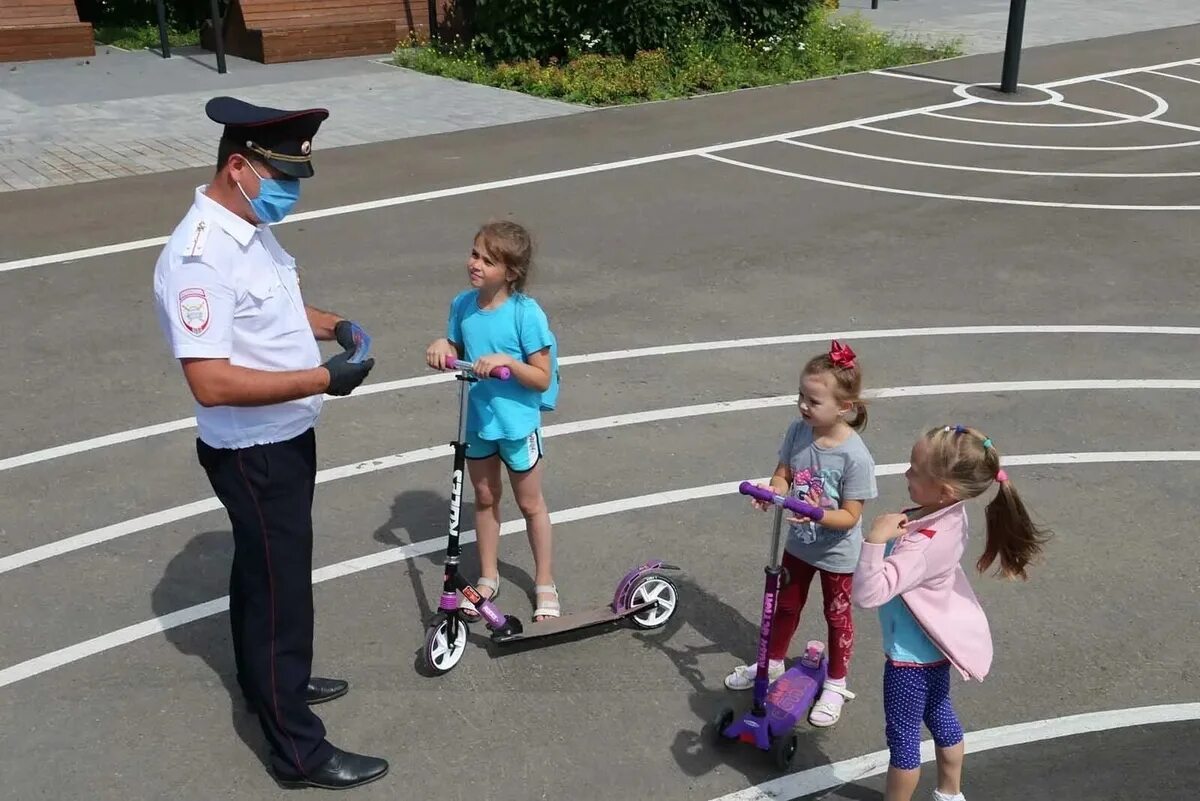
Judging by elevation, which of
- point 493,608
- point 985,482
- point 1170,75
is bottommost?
point 1170,75

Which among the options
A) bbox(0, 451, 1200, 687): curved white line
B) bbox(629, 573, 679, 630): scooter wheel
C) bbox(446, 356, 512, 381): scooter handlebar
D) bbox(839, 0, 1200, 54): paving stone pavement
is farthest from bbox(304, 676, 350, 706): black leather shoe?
bbox(839, 0, 1200, 54): paving stone pavement

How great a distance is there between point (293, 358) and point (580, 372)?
13.6ft

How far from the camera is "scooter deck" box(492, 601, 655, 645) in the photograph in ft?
17.4

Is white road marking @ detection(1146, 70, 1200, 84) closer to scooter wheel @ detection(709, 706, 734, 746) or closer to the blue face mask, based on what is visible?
scooter wheel @ detection(709, 706, 734, 746)

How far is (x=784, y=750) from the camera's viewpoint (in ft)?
15.3

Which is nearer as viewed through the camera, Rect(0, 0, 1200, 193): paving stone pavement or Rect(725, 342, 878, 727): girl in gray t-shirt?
Rect(725, 342, 878, 727): girl in gray t-shirt

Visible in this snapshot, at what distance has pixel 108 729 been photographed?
4.90 m

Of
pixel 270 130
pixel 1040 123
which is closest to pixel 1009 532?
pixel 270 130

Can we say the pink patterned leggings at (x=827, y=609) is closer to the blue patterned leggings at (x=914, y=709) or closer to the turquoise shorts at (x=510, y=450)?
the blue patterned leggings at (x=914, y=709)

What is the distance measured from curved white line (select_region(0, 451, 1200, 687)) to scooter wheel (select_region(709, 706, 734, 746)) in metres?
1.91

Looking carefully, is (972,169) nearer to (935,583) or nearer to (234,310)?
(935,583)

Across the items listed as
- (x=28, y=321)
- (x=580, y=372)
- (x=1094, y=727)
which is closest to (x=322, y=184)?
(x=28, y=321)

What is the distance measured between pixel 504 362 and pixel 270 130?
1.22 metres

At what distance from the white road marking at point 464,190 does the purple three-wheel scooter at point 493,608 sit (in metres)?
6.50
